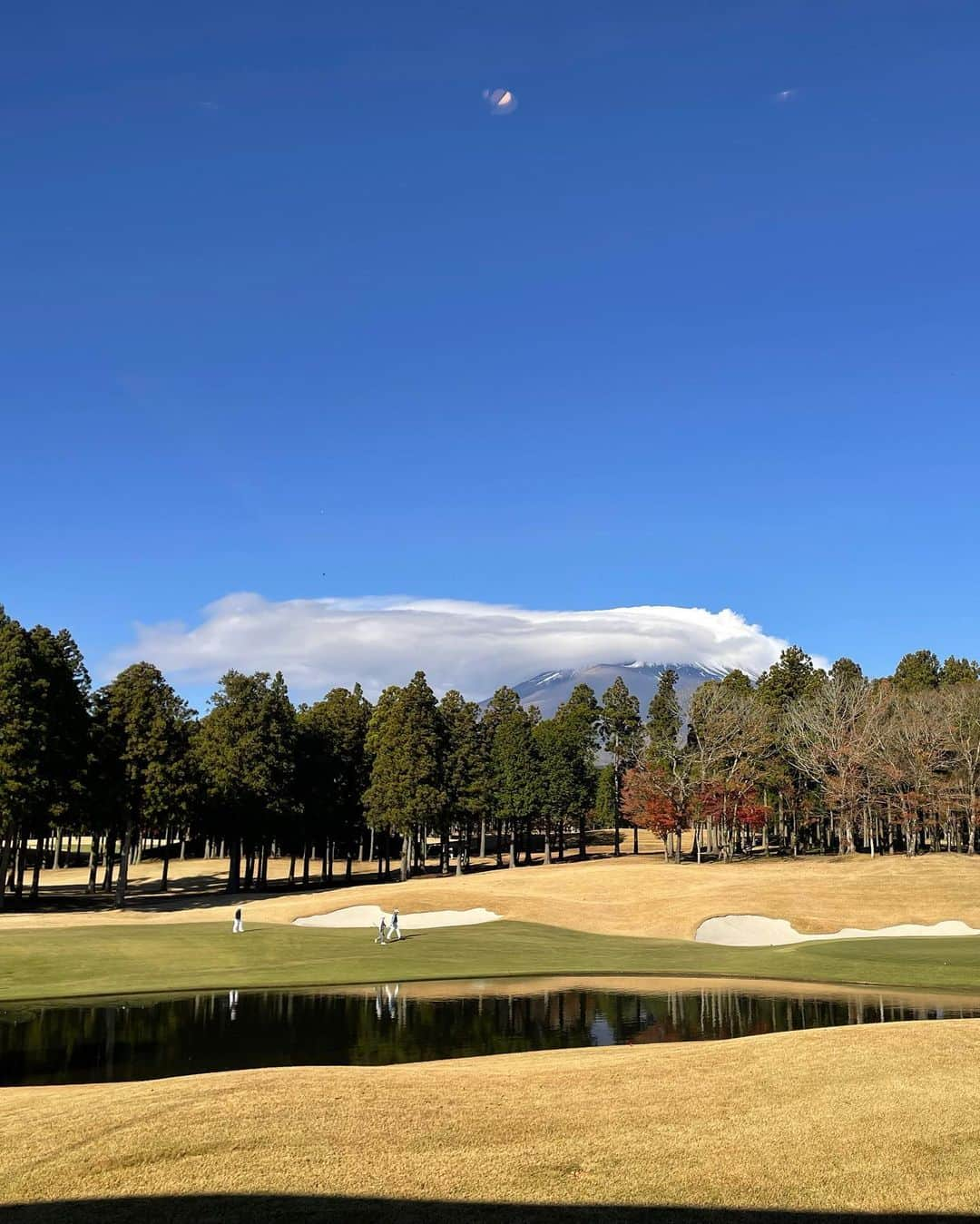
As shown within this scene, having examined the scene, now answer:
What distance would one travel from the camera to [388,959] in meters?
39.4

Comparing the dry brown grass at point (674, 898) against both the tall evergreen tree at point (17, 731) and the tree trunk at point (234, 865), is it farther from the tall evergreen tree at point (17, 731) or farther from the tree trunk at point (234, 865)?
the tree trunk at point (234, 865)

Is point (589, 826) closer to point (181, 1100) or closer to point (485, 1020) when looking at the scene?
point (485, 1020)

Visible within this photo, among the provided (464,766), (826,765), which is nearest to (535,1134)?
(464,766)

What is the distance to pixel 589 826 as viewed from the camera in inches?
5458

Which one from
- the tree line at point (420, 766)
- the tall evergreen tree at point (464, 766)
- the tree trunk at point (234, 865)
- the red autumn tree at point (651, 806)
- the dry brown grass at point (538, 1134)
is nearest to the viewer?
the dry brown grass at point (538, 1134)

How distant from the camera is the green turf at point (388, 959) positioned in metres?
34.4

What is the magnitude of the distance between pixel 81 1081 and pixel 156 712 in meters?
49.3

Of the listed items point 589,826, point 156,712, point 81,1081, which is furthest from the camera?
point 589,826

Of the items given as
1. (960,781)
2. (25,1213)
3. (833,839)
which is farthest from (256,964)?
(833,839)

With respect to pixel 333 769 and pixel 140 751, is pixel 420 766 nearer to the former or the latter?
pixel 333 769

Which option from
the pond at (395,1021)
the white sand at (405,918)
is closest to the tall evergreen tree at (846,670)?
the white sand at (405,918)

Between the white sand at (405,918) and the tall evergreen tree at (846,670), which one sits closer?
the white sand at (405,918)

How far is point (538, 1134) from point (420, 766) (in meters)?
71.5

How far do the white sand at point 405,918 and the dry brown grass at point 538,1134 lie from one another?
36.1 meters
